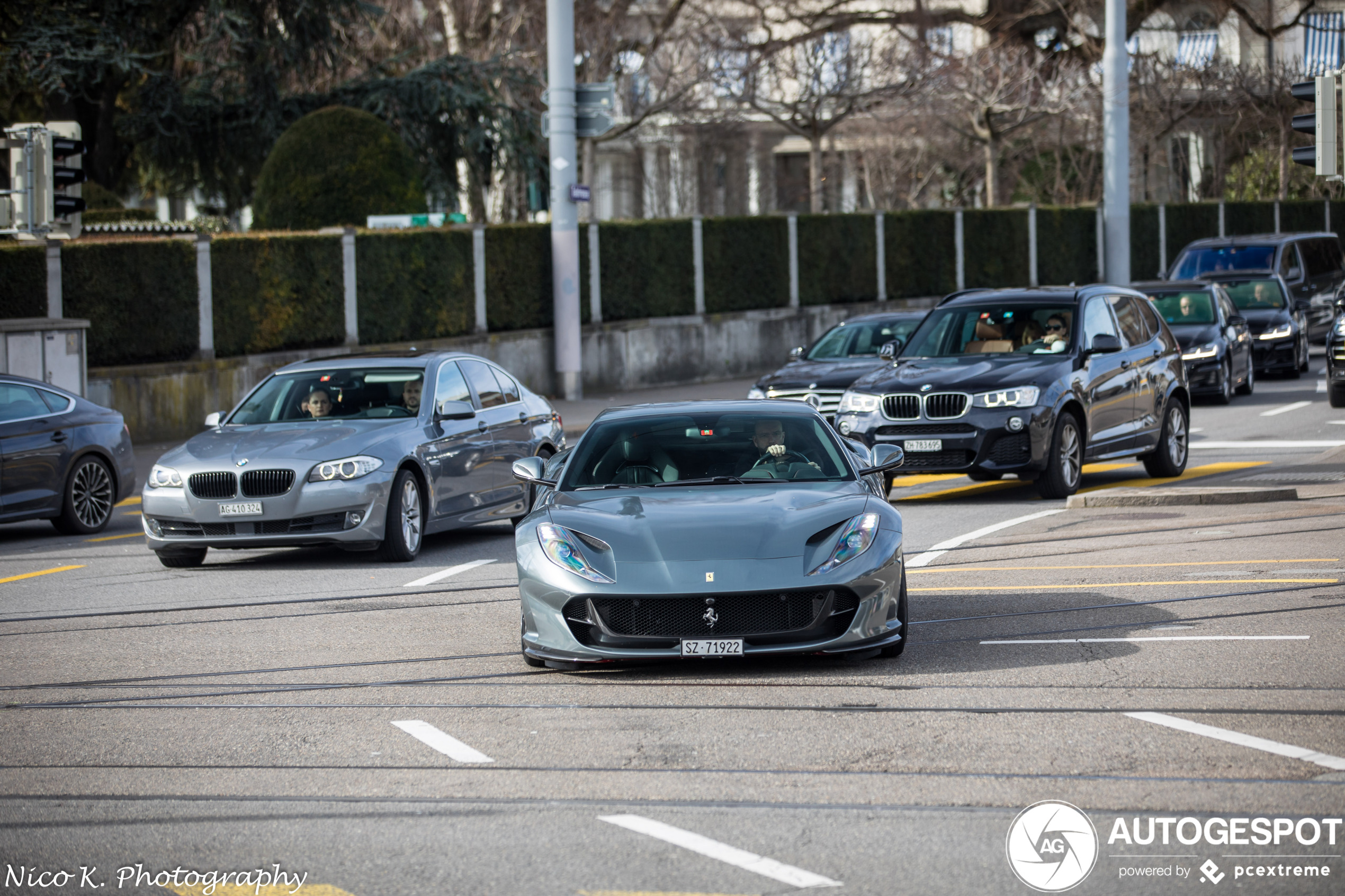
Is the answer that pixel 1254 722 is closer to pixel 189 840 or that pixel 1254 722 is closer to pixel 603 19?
pixel 189 840

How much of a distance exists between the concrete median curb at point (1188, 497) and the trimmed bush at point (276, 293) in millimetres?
12728

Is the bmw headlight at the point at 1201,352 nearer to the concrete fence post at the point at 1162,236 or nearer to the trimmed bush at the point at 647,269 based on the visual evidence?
the trimmed bush at the point at 647,269

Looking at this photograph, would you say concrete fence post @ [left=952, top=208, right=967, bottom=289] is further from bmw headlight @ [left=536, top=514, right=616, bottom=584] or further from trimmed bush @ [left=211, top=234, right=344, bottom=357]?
bmw headlight @ [left=536, top=514, right=616, bottom=584]

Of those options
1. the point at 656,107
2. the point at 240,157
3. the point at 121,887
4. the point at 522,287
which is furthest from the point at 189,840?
the point at 656,107

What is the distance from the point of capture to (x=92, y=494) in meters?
15.7

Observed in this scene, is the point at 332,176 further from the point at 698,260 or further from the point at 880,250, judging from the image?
the point at 880,250

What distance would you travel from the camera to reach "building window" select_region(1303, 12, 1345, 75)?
5612cm

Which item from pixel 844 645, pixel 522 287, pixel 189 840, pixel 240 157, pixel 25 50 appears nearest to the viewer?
pixel 189 840

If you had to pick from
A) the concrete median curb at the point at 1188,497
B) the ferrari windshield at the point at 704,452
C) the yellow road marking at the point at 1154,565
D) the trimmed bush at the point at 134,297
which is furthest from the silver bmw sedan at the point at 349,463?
the trimmed bush at the point at 134,297

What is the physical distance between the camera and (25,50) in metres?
33.5

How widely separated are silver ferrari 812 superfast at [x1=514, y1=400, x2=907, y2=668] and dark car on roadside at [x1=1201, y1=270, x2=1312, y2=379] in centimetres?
2179

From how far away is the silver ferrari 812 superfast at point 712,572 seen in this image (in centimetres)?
810

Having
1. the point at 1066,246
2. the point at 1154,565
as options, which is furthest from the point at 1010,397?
the point at 1066,246

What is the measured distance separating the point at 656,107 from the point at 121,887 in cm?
4036
